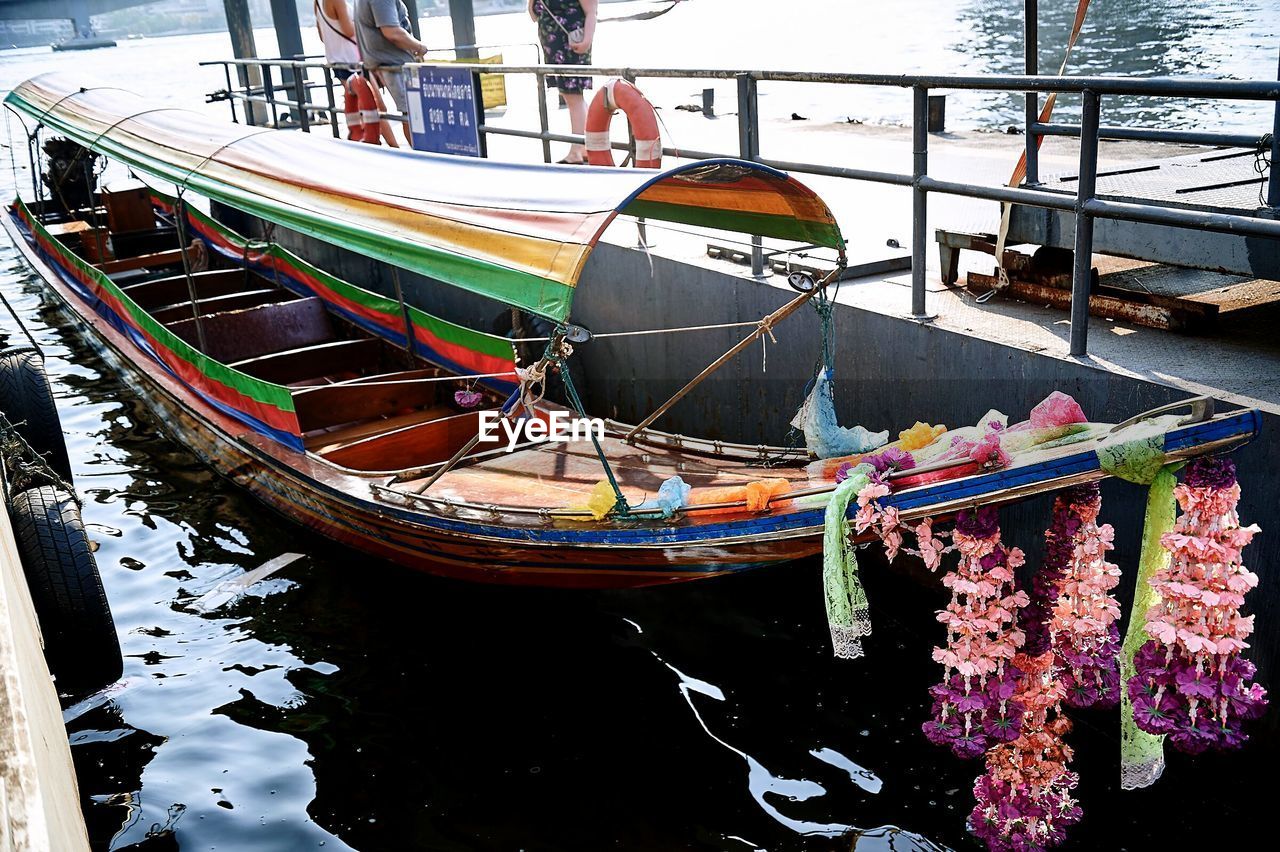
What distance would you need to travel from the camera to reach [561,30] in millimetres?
8930

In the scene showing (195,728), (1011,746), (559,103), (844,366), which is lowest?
(195,728)

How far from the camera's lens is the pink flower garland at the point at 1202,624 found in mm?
3123

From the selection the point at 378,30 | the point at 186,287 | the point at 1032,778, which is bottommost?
the point at 1032,778

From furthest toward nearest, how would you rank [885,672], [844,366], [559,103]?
1. [559,103]
2. [844,366]
3. [885,672]

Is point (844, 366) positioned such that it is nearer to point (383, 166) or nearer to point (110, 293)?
point (383, 166)

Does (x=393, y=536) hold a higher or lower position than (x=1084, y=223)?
lower

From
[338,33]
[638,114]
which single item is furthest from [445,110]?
[338,33]

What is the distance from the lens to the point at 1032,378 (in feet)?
15.3

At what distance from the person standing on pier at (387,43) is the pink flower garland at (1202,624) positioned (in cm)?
862

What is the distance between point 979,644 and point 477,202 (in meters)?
3.01

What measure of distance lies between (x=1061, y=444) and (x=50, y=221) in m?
13.1

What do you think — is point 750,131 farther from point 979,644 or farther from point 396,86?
point 396,86

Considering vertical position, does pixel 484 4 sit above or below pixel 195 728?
above

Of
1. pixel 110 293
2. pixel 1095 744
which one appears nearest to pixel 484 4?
pixel 110 293
